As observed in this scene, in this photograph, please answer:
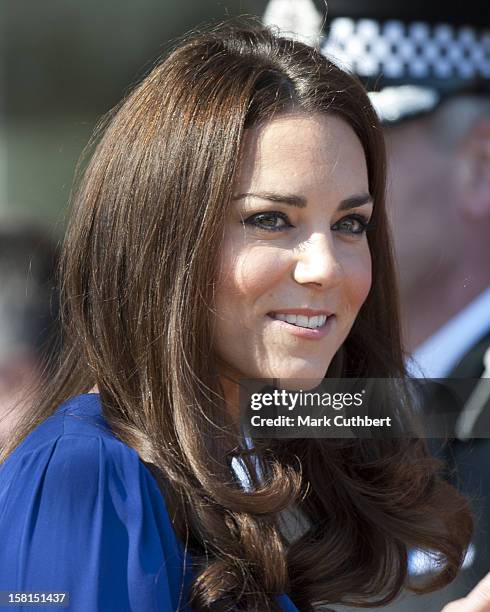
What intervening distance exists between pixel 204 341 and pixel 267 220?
0.65ft

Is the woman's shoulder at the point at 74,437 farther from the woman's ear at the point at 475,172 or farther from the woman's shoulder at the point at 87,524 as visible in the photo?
the woman's ear at the point at 475,172

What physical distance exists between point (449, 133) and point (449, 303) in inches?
17.5

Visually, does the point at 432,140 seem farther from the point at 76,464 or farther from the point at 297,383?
the point at 76,464

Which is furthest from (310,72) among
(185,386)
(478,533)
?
(478,533)

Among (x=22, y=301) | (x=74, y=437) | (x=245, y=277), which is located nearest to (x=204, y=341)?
(x=245, y=277)

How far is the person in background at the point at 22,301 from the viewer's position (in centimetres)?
201

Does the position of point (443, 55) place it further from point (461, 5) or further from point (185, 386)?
point (185, 386)

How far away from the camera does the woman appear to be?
1.20 m

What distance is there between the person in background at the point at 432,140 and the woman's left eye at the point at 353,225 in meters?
0.87

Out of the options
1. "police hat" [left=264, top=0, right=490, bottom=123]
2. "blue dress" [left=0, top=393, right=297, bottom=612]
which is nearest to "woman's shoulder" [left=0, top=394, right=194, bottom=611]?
"blue dress" [left=0, top=393, right=297, bottom=612]

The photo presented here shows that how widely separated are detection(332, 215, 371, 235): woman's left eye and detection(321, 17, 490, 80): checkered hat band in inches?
39.8

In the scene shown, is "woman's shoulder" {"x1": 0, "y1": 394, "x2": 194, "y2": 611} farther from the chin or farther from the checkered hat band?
the checkered hat band

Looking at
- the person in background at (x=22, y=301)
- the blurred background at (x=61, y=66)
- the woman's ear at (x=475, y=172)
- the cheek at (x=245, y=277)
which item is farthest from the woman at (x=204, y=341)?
the woman's ear at (x=475, y=172)

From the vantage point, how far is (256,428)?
4.87 feet
